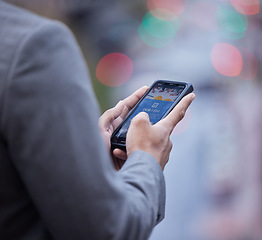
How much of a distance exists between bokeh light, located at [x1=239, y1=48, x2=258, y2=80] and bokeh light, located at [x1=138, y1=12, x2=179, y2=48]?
1.61 feet

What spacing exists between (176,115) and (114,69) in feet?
6.57

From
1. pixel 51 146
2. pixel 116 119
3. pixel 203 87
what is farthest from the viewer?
pixel 203 87

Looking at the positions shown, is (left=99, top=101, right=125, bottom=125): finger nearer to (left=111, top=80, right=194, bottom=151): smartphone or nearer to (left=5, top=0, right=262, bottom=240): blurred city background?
(left=111, top=80, right=194, bottom=151): smartphone

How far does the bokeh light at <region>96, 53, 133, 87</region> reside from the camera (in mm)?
2694

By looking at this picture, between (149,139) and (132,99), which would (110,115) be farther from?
(149,139)

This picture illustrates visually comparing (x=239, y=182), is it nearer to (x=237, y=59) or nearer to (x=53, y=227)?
(x=237, y=59)

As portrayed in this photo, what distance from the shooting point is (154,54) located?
8.69 ft

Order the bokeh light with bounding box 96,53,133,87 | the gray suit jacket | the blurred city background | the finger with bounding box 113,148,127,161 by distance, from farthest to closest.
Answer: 1. the bokeh light with bounding box 96,53,133,87
2. the blurred city background
3. the finger with bounding box 113,148,127,161
4. the gray suit jacket

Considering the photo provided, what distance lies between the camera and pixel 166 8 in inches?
104

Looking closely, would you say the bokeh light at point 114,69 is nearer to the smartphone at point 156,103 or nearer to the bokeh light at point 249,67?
the bokeh light at point 249,67

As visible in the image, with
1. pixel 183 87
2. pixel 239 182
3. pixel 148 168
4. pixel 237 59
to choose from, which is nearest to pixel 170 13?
pixel 237 59

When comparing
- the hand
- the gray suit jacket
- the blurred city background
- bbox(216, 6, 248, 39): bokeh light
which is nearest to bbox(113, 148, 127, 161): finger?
the hand

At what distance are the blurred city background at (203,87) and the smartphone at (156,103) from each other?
1534 mm

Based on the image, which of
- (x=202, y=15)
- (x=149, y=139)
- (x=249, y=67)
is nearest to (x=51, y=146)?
(x=149, y=139)
